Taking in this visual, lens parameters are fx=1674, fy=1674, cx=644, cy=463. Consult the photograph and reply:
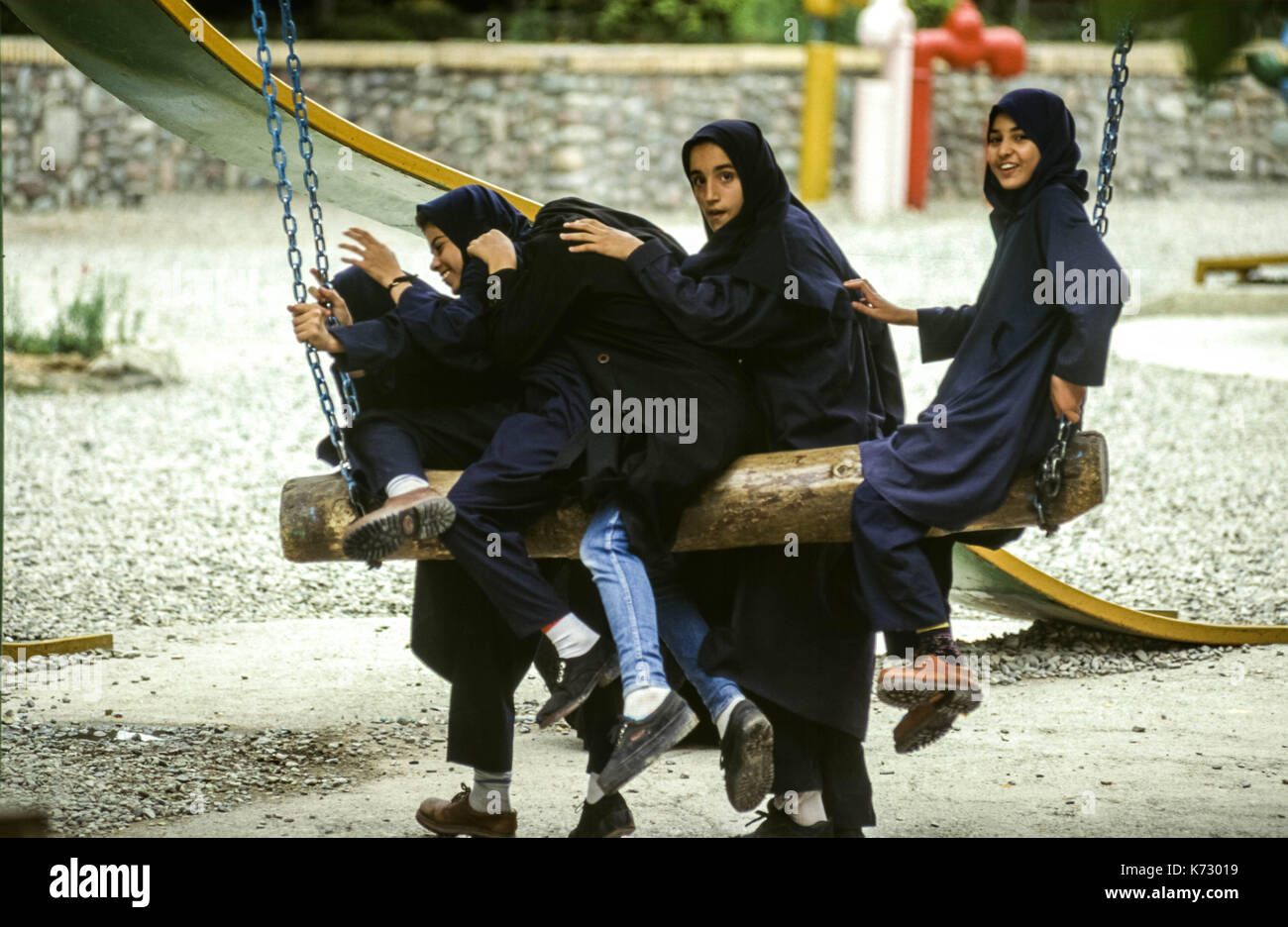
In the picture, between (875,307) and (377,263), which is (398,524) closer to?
(377,263)

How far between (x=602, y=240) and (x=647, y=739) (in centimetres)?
114

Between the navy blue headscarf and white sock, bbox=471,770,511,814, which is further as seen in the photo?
white sock, bbox=471,770,511,814

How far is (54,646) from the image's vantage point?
6137 mm

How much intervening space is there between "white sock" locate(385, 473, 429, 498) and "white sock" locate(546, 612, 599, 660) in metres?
0.45

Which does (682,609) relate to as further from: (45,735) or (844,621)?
(45,735)

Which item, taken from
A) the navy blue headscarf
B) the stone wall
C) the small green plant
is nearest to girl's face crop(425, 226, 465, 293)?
the navy blue headscarf

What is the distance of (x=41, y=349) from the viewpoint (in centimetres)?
1193

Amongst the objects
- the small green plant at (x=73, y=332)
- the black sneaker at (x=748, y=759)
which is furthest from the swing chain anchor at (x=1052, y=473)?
the small green plant at (x=73, y=332)

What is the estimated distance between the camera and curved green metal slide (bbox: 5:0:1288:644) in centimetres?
455

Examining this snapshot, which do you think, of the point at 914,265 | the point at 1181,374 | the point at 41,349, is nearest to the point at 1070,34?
the point at 914,265

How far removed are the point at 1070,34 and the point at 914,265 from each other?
777cm

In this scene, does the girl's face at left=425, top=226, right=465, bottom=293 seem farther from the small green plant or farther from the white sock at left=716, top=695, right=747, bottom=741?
the small green plant

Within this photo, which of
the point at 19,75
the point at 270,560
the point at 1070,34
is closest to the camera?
the point at 270,560

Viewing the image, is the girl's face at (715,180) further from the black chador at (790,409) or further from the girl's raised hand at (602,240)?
the girl's raised hand at (602,240)
